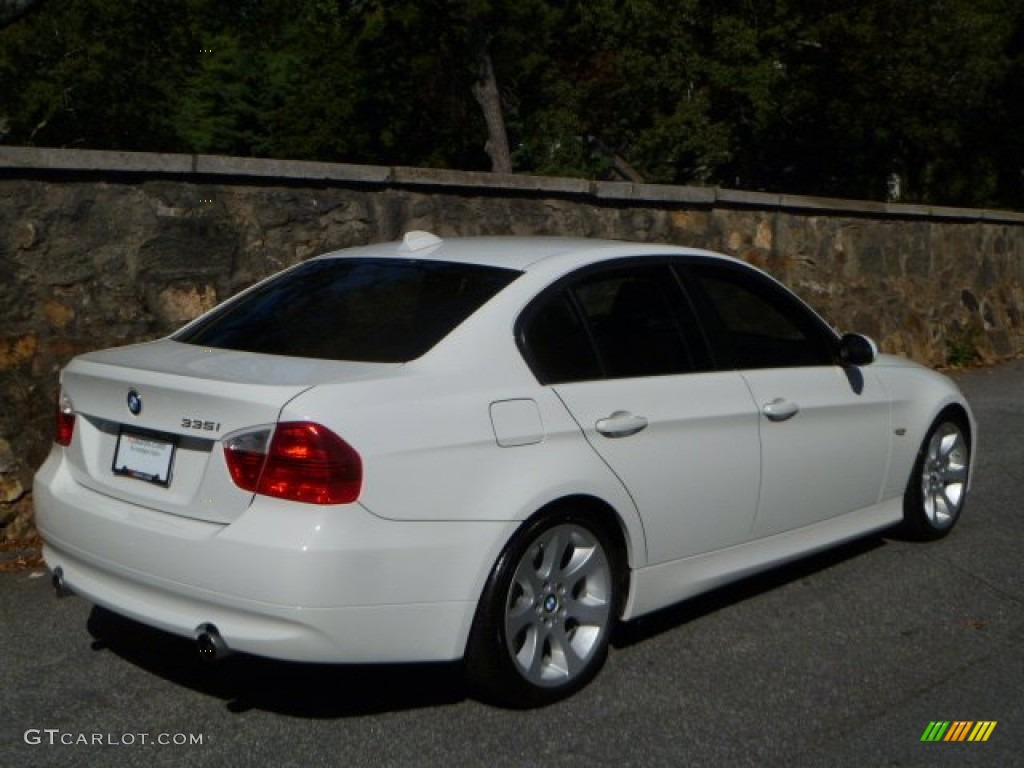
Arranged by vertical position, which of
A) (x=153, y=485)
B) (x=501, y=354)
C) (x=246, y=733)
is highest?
(x=501, y=354)

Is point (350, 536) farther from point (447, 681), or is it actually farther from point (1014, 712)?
point (1014, 712)

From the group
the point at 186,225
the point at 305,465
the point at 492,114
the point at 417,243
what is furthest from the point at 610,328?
the point at 492,114

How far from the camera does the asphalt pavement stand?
4406 millimetres

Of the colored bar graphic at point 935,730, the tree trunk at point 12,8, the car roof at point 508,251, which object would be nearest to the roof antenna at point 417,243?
the car roof at point 508,251

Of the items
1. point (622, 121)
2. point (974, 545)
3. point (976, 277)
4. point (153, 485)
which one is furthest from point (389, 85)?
point (153, 485)

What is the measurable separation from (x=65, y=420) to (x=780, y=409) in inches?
106

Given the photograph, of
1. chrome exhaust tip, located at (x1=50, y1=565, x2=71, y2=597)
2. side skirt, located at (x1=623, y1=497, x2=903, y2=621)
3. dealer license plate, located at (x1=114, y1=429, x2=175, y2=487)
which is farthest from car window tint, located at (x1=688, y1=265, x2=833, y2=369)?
chrome exhaust tip, located at (x1=50, y1=565, x2=71, y2=597)

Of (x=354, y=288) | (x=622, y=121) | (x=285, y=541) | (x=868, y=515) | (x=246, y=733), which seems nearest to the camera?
(x=285, y=541)

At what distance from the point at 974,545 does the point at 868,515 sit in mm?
1010

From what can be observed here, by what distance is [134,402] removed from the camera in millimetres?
4590

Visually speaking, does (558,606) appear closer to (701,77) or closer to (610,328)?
(610,328)

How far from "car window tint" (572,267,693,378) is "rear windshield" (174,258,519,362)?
1.19ft

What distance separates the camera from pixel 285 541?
415 centimetres

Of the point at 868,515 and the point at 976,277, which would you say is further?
the point at 976,277
